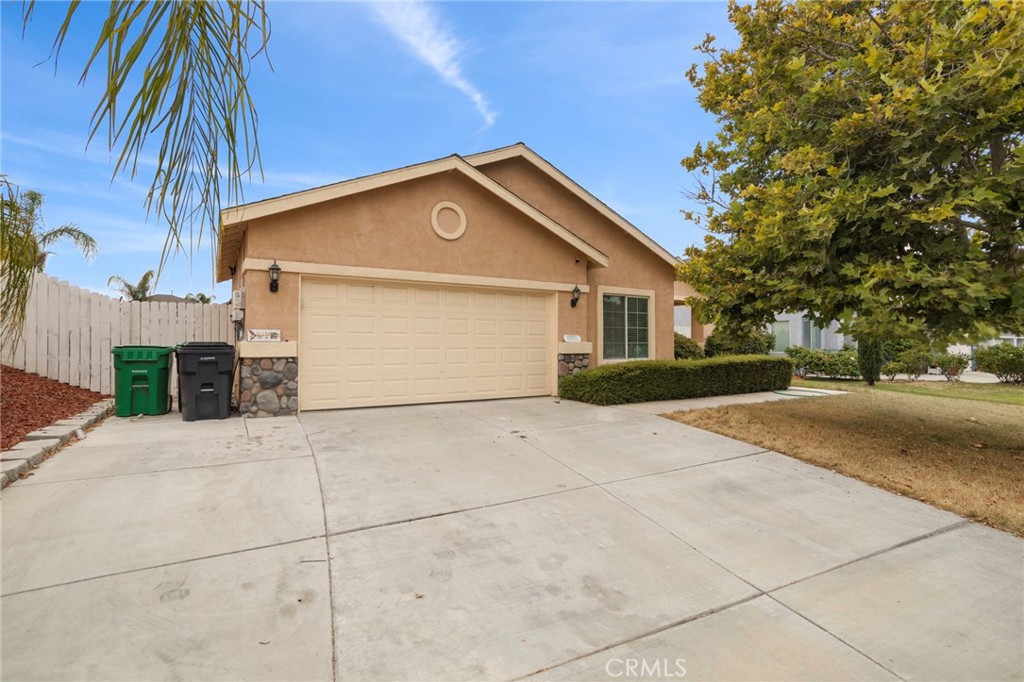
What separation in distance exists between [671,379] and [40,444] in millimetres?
9880

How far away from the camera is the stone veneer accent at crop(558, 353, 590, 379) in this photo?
993cm

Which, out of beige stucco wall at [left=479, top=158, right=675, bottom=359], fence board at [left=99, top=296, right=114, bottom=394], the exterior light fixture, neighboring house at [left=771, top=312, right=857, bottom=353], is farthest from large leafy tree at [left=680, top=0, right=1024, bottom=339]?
neighboring house at [left=771, top=312, right=857, bottom=353]

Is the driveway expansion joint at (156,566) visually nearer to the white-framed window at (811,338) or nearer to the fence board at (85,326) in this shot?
the fence board at (85,326)

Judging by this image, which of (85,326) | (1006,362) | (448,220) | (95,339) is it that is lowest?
(1006,362)

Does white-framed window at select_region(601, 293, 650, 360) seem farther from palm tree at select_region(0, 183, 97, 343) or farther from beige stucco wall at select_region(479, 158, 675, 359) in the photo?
palm tree at select_region(0, 183, 97, 343)

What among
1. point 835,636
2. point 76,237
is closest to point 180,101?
point 835,636

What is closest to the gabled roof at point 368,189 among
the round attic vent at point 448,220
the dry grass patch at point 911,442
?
the round attic vent at point 448,220

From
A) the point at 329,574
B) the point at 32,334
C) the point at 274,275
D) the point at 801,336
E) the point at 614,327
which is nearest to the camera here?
the point at 329,574

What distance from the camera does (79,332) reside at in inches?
328

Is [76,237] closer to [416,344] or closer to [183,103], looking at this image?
[416,344]

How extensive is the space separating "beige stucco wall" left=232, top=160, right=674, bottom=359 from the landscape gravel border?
2.46m

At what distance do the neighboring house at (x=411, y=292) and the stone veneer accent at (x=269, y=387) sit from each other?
0.02 m

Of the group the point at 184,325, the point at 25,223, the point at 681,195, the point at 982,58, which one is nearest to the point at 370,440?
the point at 25,223

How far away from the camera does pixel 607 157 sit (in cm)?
1247
